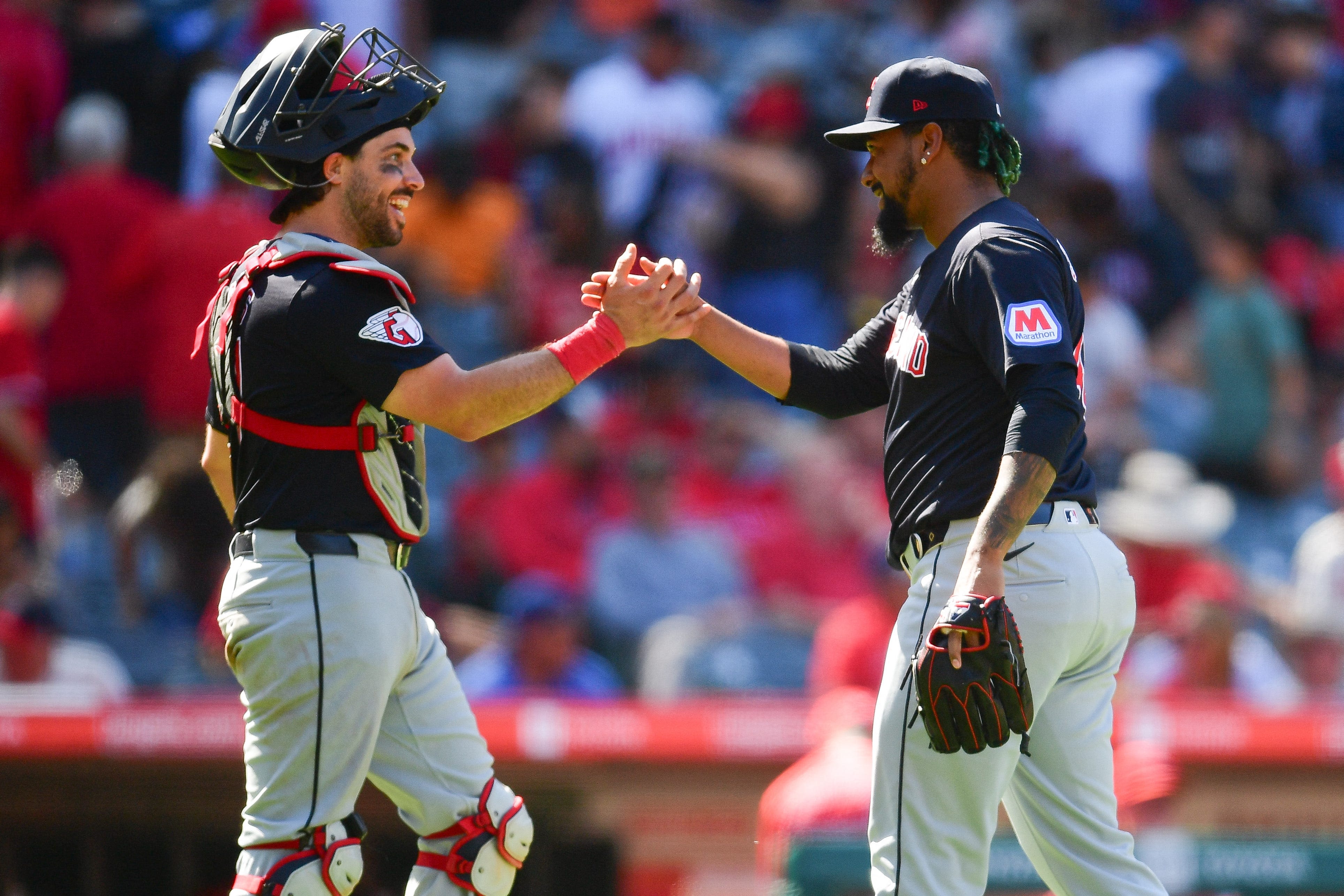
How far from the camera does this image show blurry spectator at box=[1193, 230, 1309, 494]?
938cm

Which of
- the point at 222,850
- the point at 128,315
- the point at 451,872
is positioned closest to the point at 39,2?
the point at 128,315

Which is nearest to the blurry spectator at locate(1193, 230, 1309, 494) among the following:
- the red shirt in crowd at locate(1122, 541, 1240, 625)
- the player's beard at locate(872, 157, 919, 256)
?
the red shirt in crowd at locate(1122, 541, 1240, 625)

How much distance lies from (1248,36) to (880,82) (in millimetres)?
8104

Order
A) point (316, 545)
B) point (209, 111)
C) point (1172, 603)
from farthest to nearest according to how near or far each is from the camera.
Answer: point (209, 111) < point (1172, 603) < point (316, 545)

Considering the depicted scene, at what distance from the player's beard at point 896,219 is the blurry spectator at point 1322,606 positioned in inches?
162

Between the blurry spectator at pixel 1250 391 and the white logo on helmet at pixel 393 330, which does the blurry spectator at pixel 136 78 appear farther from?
the blurry spectator at pixel 1250 391

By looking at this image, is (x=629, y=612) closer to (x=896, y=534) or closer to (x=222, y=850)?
(x=222, y=850)

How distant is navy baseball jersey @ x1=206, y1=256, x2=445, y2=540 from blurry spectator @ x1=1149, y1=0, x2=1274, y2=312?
24.7 feet

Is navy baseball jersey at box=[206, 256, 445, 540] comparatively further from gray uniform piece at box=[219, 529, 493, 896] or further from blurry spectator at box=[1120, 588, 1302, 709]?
blurry spectator at box=[1120, 588, 1302, 709]

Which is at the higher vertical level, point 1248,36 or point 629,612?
point 1248,36

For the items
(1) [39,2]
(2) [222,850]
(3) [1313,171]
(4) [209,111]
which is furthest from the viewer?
(3) [1313,171]

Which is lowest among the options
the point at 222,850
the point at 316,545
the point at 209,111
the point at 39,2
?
the point at 222,850

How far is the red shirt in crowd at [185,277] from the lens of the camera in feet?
25.9

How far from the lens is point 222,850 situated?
18.6ft
